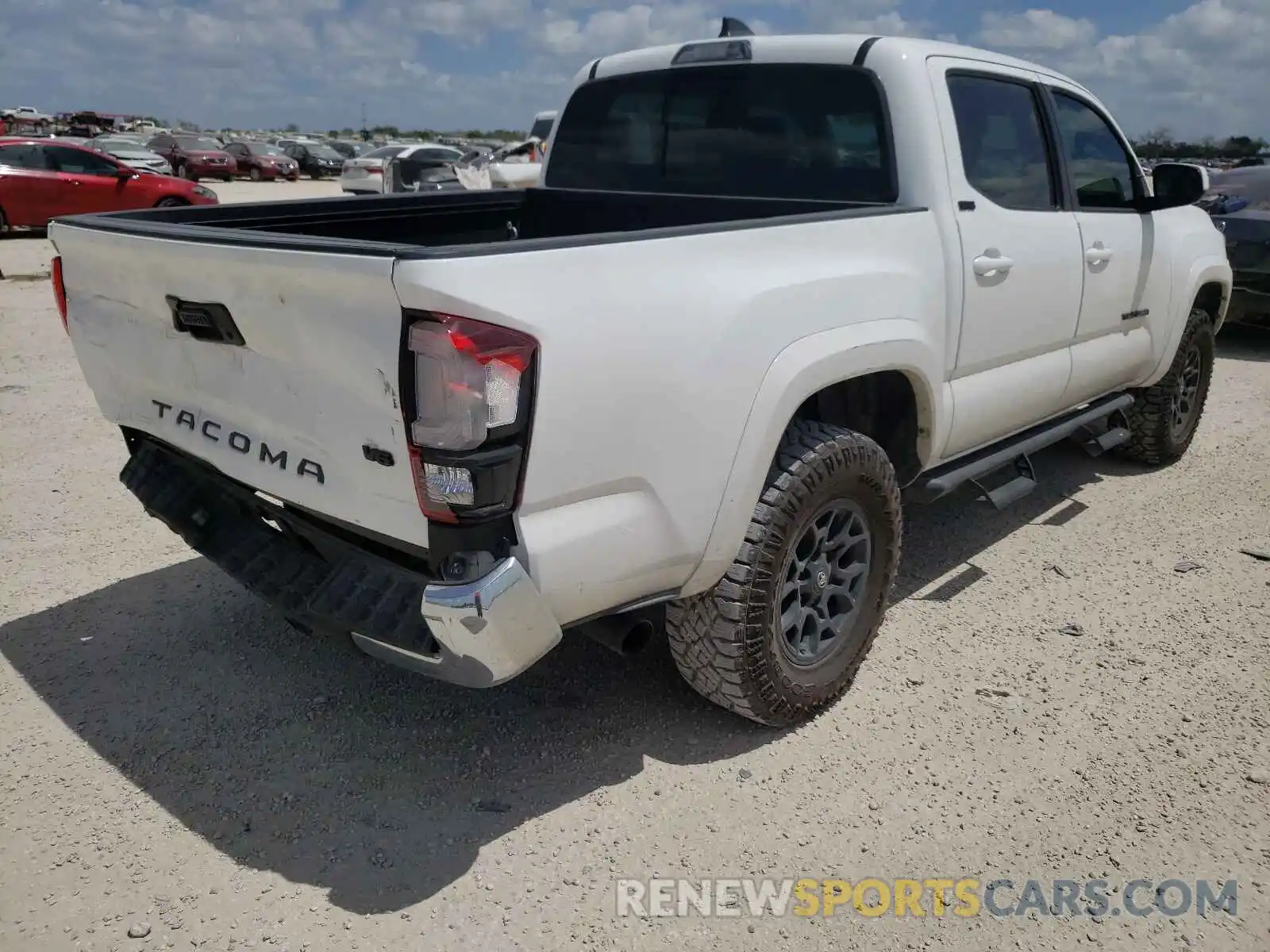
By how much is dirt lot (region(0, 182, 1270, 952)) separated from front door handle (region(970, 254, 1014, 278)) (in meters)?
1.32

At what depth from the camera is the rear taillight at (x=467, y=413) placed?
2.03 meters

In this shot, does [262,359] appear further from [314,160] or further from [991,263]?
[314,160]

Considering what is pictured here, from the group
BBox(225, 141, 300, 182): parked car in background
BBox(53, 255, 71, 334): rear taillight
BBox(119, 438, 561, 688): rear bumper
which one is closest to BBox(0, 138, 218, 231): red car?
BBox(53, 255, 71, 334): rear taillight

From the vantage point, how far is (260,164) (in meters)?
33.5

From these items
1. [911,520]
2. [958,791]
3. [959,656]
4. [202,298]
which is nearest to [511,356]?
[202,298]

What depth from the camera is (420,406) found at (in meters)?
2.09

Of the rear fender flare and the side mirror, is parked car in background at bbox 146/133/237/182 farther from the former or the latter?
the side mirror

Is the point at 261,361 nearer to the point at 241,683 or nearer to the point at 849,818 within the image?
the point at 241,683

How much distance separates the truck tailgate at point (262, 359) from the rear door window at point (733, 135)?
2.03 m

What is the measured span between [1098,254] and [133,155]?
26.7 metres

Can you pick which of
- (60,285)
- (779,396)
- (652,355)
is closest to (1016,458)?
(779,396)

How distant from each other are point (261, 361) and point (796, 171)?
82.9 inches

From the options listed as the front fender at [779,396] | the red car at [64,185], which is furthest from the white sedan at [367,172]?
the front fender at [779,396]

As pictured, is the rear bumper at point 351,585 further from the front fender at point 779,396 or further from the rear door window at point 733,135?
the rear door window at point 733,135
